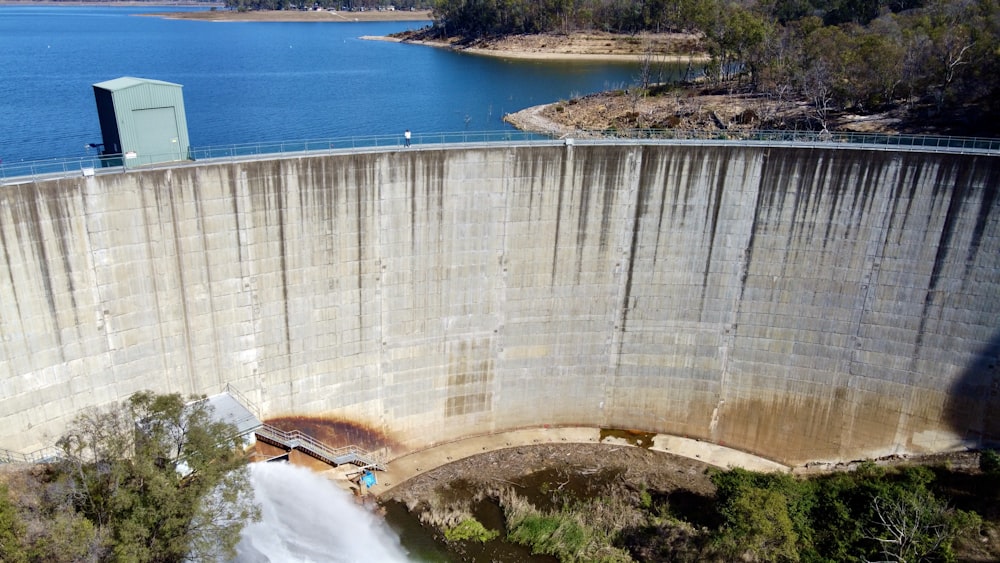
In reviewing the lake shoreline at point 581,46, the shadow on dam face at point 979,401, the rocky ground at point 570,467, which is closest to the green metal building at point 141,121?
the rocky ground at point 570,467

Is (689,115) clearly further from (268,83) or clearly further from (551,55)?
(551,55)

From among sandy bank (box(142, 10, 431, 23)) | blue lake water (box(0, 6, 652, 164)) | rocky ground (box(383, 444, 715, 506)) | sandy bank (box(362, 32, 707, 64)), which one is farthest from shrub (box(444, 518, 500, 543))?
sandy bank (box(142, 10, 431, 23))

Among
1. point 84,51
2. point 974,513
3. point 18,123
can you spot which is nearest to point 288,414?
point 974,513

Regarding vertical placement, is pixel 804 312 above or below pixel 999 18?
below

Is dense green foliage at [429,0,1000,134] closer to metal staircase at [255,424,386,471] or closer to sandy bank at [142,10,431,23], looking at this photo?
metal staircase at [255,424,386,471]

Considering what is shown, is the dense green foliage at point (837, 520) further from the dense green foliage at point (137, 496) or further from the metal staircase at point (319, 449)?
the dense green foliage at point (137, 496)

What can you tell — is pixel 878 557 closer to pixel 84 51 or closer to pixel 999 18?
pixel 999 18

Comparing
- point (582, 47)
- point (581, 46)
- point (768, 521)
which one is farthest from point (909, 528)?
point (581, 46)
